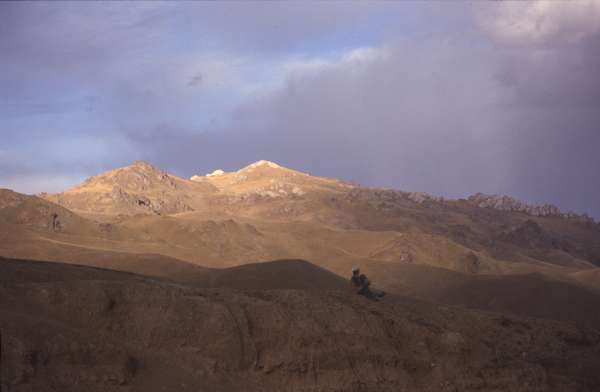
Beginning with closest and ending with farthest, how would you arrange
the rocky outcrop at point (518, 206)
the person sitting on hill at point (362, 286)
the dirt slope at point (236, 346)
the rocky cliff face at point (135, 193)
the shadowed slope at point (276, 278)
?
the dirt slope at point (236, 346)
the person sitting on hill at point (362, 286)
the shadowed slope at point (276, 278)
the rocky cliff face at point (135, 193)
the rocky outcrop at point (518, 206)

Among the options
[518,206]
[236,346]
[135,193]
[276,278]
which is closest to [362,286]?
[236,346]

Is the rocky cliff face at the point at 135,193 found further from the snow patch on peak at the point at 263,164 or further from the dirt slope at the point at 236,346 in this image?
the dirt slope at the point at 236,346

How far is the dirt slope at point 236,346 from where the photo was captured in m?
10.0

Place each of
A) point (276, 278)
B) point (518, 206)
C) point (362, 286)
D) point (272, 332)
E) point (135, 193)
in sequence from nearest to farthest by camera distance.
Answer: point (272, 332), point (362, 286), point (276, 278), point (135, 193), point (518, 206)

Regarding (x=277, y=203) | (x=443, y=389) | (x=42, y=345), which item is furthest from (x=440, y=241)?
(x=42, y=345)

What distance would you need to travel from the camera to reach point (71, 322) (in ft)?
36.7

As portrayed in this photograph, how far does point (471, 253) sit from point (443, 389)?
43674 mm

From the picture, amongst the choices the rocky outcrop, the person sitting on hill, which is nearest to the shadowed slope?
the person sitting on hill

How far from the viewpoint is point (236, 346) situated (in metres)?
11.8

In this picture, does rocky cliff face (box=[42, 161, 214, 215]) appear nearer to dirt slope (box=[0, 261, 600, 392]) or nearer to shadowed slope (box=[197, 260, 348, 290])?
shadowed slope (box=[197, 260, 348, 290])

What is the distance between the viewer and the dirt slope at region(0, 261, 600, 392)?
10047 mm

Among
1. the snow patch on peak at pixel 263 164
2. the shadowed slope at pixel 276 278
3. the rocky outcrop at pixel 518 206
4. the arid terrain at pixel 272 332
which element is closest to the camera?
the arid terrain at pixel 272 332

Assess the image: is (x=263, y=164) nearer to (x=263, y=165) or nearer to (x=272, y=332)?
(x=263, y=165)

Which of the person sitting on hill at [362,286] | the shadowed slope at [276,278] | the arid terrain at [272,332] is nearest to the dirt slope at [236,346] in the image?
the arid terrain at [272,332]
